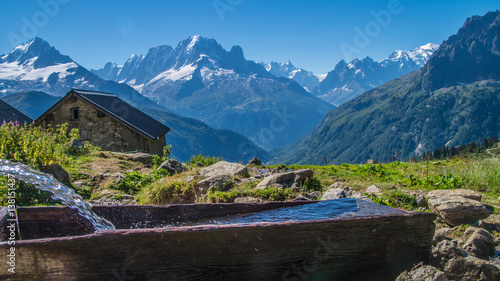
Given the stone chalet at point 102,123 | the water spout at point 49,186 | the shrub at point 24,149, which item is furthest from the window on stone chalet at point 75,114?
the water spout at point 49,186

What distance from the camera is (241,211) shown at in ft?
20.4

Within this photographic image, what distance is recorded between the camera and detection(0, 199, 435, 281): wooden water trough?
3.87 m

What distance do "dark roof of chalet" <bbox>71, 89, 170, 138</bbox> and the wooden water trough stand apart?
712 inches

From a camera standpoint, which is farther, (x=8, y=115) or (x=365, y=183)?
(x=8, y=115)

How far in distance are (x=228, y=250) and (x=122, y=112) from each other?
2142cm

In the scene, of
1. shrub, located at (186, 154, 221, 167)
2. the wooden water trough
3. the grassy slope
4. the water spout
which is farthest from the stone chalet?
the wooden water trough

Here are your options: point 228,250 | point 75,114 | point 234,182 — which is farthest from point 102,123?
point 228,250

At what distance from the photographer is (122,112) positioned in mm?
23703

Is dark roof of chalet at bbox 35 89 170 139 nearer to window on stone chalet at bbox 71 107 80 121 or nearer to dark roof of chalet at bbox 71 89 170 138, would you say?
dark roof of chalet at bbox 71 89 170 138

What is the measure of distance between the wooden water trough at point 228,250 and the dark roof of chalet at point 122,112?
18079 millimetres

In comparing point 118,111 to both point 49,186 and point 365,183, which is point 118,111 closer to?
point 49,186

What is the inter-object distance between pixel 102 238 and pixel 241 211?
2.73 m

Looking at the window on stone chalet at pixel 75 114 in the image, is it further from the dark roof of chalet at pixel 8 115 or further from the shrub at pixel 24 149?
the shrub at pixel 24 149

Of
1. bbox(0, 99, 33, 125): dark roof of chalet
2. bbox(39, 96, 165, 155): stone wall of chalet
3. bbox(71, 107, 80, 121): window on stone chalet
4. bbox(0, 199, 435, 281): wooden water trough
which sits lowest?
bbox(0, 199, 435, 281): wooden water trough
